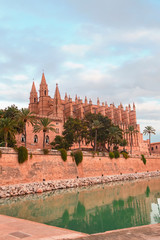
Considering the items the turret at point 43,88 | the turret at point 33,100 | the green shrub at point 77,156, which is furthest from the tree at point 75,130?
the turret at point 33,100

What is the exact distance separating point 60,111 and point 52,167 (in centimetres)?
3564

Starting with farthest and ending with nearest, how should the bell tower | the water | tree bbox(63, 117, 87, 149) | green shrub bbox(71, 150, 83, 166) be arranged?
1. the bell tower
2. tree bbox(63, 117, 87, 149)
3. green shrub bbox(71, 150, 83, 166)
4. the water

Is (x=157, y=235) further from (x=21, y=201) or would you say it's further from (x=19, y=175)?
(x=19, y=175)

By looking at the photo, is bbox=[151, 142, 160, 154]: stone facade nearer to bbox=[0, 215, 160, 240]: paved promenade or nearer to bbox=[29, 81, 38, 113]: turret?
bbox=[29, 81, 38, 113]: turret

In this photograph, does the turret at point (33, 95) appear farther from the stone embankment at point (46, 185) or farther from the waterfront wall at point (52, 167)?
the stone embankment at point (46, 185)

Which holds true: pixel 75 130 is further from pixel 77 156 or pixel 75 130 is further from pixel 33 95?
pixel 33 95

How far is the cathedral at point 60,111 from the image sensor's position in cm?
5823

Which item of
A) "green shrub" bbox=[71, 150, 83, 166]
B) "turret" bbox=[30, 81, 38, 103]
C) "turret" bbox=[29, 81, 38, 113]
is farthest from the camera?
"turret" bbox=[30, 81, 38, 103]

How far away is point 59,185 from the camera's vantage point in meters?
28.4

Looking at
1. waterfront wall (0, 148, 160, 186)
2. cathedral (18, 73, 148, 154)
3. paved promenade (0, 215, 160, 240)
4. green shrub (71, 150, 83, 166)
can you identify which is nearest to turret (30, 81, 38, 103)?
cathedral (18, 73, 148, 154)

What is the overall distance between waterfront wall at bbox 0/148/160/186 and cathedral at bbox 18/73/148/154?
19.3 metres

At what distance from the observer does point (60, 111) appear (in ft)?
216

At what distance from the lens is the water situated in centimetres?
1412

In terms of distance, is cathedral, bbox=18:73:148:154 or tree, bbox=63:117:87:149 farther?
cathedral, bbox=18:73:148:154
